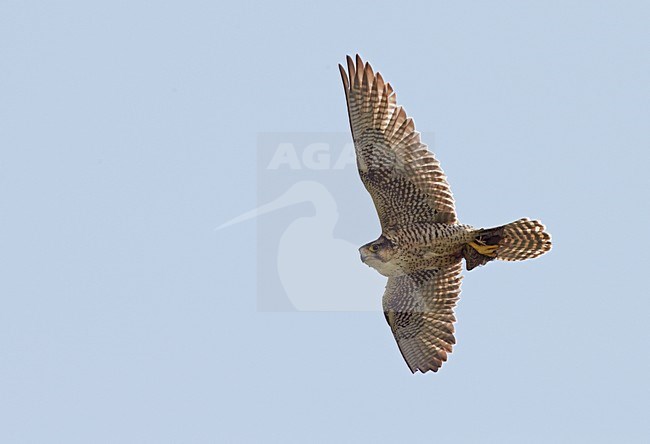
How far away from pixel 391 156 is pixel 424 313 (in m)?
2.34

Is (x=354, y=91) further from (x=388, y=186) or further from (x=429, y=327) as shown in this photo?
(x=429, y=327)

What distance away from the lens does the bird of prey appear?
1369 cm

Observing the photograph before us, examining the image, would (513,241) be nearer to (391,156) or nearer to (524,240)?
(524,240)

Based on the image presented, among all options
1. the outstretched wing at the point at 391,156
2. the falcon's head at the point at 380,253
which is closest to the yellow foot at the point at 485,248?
the outstretched wing at the point at 391,156

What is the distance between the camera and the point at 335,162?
1636 cm

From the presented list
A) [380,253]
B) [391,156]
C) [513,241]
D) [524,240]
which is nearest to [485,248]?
[513,241]

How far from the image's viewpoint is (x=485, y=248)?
548 inches

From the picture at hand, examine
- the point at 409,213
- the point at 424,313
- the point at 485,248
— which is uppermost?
the point at 409,213

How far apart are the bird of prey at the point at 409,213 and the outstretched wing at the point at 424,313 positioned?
0.05 ft

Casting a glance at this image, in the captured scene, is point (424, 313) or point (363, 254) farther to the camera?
point (424, 313)

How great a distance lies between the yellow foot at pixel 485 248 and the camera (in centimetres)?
1392

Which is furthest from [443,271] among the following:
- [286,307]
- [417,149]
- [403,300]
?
[286,307]

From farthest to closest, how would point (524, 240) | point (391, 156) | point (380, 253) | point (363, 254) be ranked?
1. point (363, 254)
2. point (380, 253)
3. point (524, 240)
4. point (391, 156)

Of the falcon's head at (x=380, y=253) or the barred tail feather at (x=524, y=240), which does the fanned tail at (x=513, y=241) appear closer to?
the barred tail feather at (x=524, y=240)
